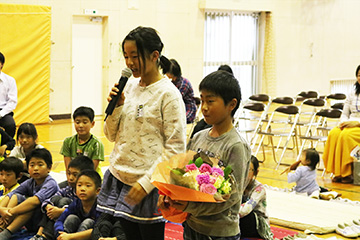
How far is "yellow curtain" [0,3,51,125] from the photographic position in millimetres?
10820

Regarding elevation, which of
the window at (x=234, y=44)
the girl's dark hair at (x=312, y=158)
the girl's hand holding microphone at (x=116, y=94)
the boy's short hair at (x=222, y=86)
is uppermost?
the window at (x=234, y=44)

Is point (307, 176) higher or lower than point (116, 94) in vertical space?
lower

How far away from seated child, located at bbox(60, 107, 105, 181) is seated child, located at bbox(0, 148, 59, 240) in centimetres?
44

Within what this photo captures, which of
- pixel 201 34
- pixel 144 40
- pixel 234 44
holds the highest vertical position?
pixel 201 34

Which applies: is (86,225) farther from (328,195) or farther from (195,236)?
(328,195)

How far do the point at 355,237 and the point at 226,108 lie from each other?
8.69ft

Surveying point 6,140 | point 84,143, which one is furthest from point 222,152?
point 6,140

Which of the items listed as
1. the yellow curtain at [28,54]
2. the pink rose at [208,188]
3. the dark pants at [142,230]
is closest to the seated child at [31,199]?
the dark pants at [142,230]

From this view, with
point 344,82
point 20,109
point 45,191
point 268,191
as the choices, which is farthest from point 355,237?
point 344,82

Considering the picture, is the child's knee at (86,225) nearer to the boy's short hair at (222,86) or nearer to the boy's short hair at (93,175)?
the boy's short hair at (93,175)

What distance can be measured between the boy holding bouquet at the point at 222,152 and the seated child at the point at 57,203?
2117 mm

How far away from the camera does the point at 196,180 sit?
227cm

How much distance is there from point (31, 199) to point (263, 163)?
14.2 ft

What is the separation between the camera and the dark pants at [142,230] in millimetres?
2670
